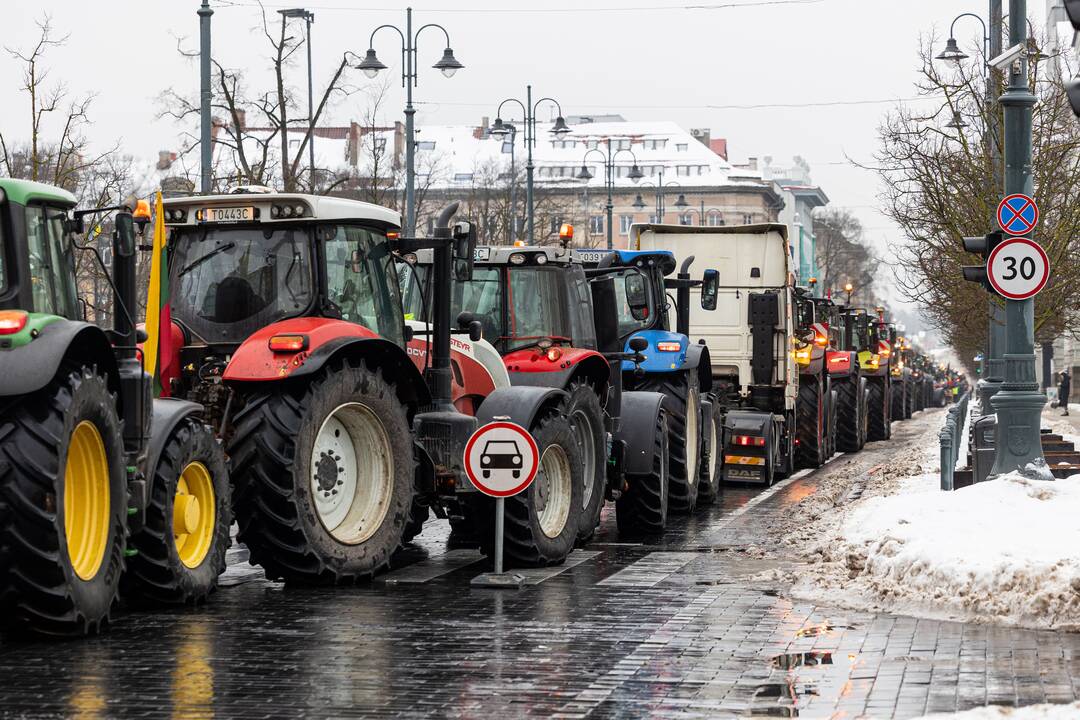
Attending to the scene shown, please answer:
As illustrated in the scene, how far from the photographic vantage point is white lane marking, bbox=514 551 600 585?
12.7 metres

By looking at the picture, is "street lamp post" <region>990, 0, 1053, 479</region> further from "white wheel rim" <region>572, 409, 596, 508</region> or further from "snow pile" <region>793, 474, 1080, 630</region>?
"white wheel rim" <region>572, 409, 596, 508</region>

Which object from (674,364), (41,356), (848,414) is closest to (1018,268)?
(674,364)

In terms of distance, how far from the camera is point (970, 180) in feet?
101

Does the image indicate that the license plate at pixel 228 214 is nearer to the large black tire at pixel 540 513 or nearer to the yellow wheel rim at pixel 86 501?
the large black tire at pixel 540 513

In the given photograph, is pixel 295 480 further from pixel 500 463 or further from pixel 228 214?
pixel 228 214

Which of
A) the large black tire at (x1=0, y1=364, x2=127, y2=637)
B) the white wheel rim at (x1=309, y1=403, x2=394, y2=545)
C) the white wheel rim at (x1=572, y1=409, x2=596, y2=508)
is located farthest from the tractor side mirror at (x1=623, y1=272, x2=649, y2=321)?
the large black tire at (x1=0, y1=364, x2=127, y2=637)

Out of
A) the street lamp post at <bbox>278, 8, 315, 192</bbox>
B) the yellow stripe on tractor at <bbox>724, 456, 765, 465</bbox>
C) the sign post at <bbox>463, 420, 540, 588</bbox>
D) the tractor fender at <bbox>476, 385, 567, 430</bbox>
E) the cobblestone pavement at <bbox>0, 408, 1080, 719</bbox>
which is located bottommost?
the yellow stripe on tractor at <bbox>724, 456, 765, 465</bbox>

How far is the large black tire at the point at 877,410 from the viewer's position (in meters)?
38.9

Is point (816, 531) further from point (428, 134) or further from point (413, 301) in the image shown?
point (428, 134)

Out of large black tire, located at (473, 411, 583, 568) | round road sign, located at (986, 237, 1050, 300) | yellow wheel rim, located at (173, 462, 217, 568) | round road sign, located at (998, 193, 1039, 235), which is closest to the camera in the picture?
yellow wheel rim, located at (173, 462, 217, 568)

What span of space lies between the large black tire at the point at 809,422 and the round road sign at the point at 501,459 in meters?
16.3

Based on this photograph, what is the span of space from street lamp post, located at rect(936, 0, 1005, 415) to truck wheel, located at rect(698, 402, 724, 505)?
8.26 m

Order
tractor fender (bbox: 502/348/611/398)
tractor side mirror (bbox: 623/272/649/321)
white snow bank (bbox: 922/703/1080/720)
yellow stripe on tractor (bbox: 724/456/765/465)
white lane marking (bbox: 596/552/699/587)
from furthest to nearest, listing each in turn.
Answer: yellow stripe on tractor (bbox: 724/456/765/465), tractor side mirror (bbox: 623/272/649/321), tractor fender (bbox: 502/348/611/398), white lane marking (bbox: 596/552/699/587), white snow bank (bbox: 922/703/1080/720)

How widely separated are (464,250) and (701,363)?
7351 millimetres
